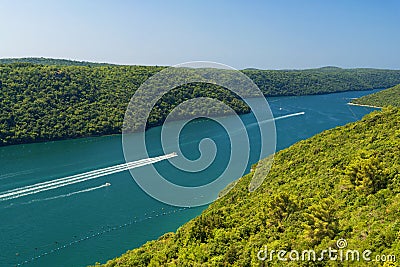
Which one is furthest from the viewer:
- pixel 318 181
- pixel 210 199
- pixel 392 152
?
pixel 210 199

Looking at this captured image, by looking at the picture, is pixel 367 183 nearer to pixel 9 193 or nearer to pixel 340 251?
pixel 340 251

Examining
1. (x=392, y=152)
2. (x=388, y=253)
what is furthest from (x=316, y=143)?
(x=388, y=253)

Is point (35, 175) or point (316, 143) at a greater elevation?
point (316, 143)

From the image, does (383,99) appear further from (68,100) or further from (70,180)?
(70,180)

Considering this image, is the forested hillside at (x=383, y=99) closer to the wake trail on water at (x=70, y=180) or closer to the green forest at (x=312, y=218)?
the wake trail on water at (x=70, y=180)

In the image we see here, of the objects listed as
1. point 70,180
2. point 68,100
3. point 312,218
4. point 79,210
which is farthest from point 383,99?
point 312,218

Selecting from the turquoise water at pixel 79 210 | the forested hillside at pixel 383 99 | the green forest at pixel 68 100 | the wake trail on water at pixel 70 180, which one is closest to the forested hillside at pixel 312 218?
the turquoise water at pixel 79 210

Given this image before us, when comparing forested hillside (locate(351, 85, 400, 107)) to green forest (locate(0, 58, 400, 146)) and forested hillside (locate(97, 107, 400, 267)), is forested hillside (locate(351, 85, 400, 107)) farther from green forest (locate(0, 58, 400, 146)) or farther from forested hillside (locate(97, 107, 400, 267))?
forested hillside (locate(97, 107, 400, 267))
